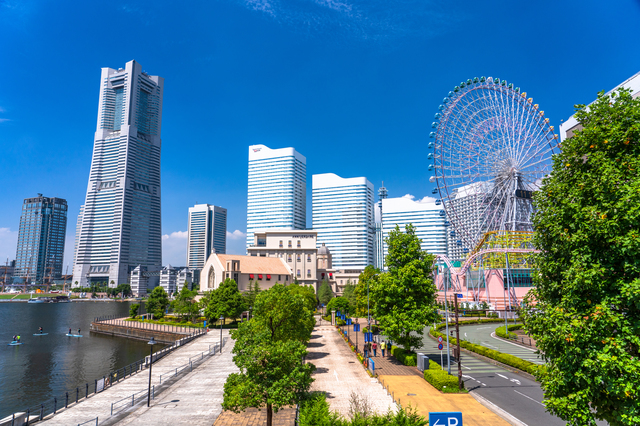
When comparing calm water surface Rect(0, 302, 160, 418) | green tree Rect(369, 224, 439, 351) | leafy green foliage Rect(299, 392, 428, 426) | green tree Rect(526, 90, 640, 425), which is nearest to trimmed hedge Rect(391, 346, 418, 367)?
green tree Rect(369, 224, 439, 351)

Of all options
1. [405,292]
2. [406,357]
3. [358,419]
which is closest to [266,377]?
[358,419]

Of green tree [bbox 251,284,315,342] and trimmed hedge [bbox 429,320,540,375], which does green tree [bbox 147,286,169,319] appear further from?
trimmed hedge [bbox 429,320,540,375]

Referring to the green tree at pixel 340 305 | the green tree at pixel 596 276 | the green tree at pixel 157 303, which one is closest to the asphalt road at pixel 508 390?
the green tree at pixel 596 276

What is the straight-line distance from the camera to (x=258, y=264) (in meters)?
120

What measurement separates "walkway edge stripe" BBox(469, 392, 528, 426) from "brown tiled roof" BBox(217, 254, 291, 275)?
88.5m

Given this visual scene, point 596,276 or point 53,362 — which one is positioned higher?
point 596,276

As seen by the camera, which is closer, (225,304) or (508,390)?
(508,390)

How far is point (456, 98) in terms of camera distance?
256 feet

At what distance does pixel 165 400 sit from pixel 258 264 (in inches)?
3496

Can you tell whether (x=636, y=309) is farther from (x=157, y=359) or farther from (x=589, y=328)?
(x=157, y=359)

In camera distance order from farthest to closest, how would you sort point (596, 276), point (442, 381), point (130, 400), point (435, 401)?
point (130, 400)
point (442, 381)
point (435, 401)
point (596, 276)

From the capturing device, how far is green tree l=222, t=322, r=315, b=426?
2081 cm

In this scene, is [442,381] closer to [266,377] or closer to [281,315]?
[281,315]

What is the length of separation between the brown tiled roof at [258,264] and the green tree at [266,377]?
88832 mm
